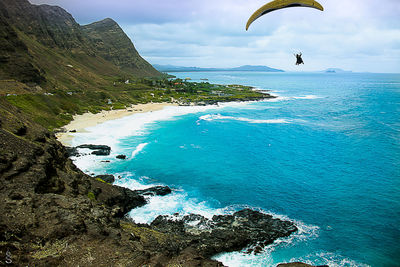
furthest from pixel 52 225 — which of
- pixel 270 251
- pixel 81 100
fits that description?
pixel 81 100

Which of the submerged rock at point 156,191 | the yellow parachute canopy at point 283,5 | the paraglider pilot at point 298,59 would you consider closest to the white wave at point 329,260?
the paraglider pilot at point 298,59

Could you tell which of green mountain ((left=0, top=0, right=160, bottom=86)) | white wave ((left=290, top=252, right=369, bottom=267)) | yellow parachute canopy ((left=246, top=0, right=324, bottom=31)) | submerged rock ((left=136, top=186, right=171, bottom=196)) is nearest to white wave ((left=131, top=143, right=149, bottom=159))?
submerged rock ((left=136, top=186, right=171, bottom=196))

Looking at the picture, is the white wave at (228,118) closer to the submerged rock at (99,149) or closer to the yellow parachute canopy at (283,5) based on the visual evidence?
the submerged rock at (99,149)

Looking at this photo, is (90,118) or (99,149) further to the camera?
(90,118)

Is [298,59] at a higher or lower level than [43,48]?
lower

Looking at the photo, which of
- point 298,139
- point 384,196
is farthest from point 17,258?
point 298,139

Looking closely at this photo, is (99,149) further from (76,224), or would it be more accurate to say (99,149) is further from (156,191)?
(76,224)

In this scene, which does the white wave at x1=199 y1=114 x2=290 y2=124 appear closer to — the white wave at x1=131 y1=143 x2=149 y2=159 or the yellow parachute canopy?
the white wave at x1=131 y1=143 x2=149 y2=159
